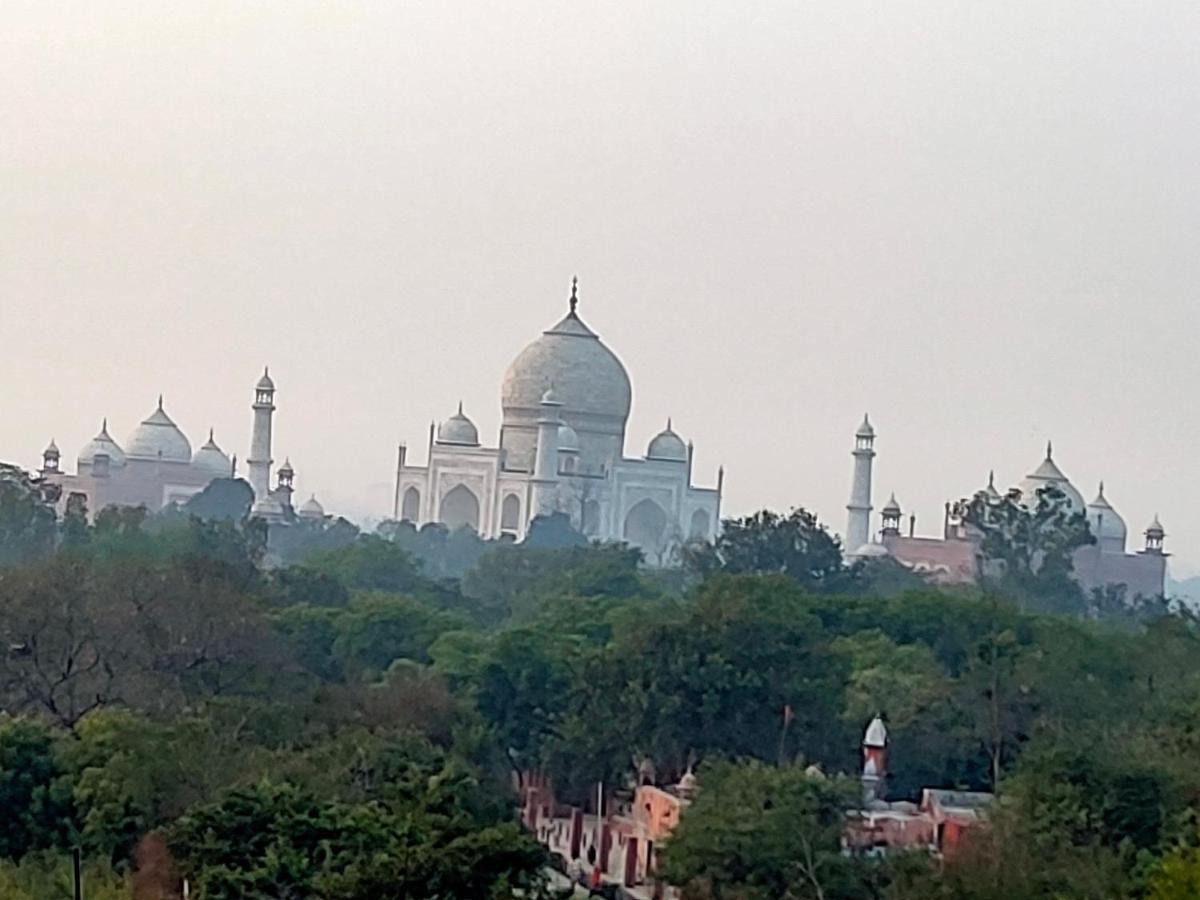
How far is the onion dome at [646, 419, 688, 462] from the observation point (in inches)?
3201

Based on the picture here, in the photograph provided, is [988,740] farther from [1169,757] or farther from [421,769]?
[421,769]

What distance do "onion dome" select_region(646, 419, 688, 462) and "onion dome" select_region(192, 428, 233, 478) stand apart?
11897 millimetres

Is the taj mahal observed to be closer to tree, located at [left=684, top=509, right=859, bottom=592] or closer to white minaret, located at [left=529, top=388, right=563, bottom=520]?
white minaret, located at [left=529, top=388, right=563, bottom=520]

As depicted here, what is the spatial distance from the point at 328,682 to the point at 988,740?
733cm

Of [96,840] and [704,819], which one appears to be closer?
[96,840]

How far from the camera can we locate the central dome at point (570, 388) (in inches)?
3059

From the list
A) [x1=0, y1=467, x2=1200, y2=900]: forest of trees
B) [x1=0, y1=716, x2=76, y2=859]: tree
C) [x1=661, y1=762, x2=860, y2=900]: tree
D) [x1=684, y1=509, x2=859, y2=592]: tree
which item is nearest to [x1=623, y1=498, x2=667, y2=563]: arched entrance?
[x1=684, y1=509, x2=859, y2=592]: tree

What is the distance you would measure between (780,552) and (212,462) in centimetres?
3122

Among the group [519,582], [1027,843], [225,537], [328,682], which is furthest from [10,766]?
[519,582]

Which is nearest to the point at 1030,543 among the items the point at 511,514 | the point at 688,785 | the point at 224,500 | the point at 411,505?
the point at 511,514

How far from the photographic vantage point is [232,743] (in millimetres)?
24750

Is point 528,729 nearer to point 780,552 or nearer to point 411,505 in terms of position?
point 780,552

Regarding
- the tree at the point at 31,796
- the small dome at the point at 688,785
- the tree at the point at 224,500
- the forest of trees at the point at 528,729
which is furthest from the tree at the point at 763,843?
the tree at the point at 224,500

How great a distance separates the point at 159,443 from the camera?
279 ft
